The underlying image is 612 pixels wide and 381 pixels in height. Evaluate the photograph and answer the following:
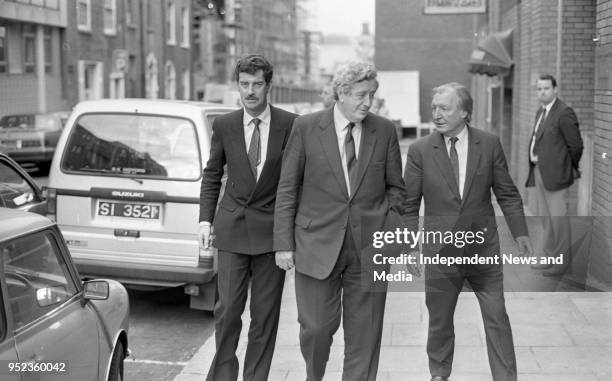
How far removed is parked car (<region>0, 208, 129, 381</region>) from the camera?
3.80 metres

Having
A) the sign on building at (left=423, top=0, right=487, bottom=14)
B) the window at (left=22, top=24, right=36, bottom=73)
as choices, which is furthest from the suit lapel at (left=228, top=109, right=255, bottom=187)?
the window at (left=22, top=24, right=36, bottom=73)

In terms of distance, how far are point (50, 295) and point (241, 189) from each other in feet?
4.47

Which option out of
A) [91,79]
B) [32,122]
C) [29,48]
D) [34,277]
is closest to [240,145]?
[34,277]

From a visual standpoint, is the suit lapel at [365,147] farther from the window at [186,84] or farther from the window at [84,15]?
the window at [186,84]

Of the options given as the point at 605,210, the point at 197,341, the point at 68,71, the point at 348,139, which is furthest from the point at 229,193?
the point at 68,71

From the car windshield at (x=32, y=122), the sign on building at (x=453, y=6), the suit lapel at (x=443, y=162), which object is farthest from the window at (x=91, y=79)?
the suit lapel at (x=443, y=162)

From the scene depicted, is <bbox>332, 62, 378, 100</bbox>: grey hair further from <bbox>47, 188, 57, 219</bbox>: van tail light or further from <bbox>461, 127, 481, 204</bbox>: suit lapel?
<bbox>47, 188, 57, 219</bbox>: van tail light

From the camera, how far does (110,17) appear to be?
35344mm

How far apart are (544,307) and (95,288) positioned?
13.4ft

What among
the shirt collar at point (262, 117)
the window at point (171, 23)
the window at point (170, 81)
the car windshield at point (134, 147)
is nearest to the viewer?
the shirt collar at point (262, 117)

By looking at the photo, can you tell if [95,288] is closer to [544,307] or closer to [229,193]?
[229,193]

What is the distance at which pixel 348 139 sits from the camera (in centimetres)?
499

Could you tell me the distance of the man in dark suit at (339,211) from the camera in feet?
16.1

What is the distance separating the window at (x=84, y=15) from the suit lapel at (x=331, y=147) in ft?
96.8
